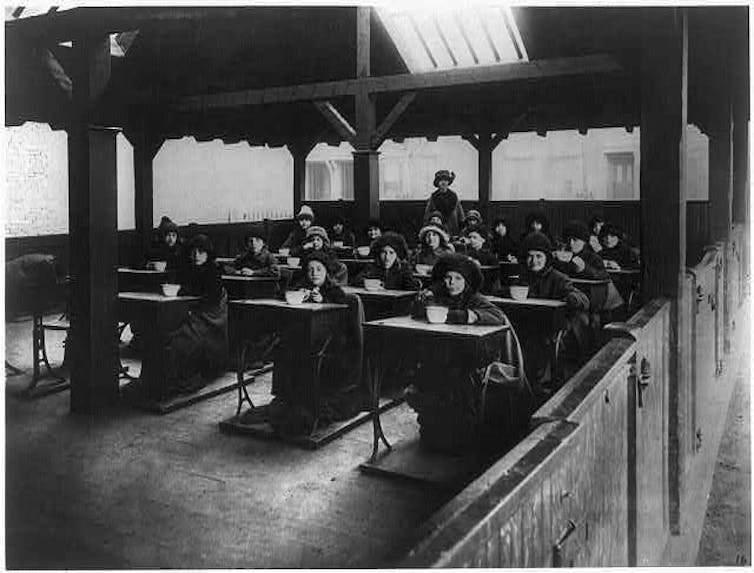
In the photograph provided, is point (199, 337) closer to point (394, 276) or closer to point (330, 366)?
point (330, 366)

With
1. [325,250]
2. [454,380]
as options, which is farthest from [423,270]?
[454,380]

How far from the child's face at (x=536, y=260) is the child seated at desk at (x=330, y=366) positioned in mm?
1819

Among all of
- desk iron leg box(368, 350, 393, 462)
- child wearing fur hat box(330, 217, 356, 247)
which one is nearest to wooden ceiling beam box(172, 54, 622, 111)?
desk iron leg box(368, 350, 393, 462)

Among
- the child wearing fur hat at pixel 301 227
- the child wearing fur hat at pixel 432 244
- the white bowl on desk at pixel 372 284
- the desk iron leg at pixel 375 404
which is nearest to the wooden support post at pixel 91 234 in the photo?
the white bowl on desk at pixel 372 284

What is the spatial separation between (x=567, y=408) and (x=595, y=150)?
25.1 meters

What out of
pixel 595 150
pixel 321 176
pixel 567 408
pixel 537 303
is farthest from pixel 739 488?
pixel 321 176

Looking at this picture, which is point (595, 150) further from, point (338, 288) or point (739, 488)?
point (338, 288)

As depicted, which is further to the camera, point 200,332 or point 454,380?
point 200,332

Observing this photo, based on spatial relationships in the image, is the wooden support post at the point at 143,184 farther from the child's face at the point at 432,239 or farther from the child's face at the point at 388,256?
the child's face at the point at 388,256

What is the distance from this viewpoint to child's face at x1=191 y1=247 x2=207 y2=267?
23.6 ft

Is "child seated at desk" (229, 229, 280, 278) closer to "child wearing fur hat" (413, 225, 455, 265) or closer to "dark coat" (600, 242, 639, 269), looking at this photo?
"child wearing fur hat" (413, 225, 455, 265)

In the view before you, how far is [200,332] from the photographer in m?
7.01

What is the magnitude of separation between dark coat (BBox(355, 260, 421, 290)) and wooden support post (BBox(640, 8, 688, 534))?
2.52m

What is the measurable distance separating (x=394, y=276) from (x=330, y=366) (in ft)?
5.94
